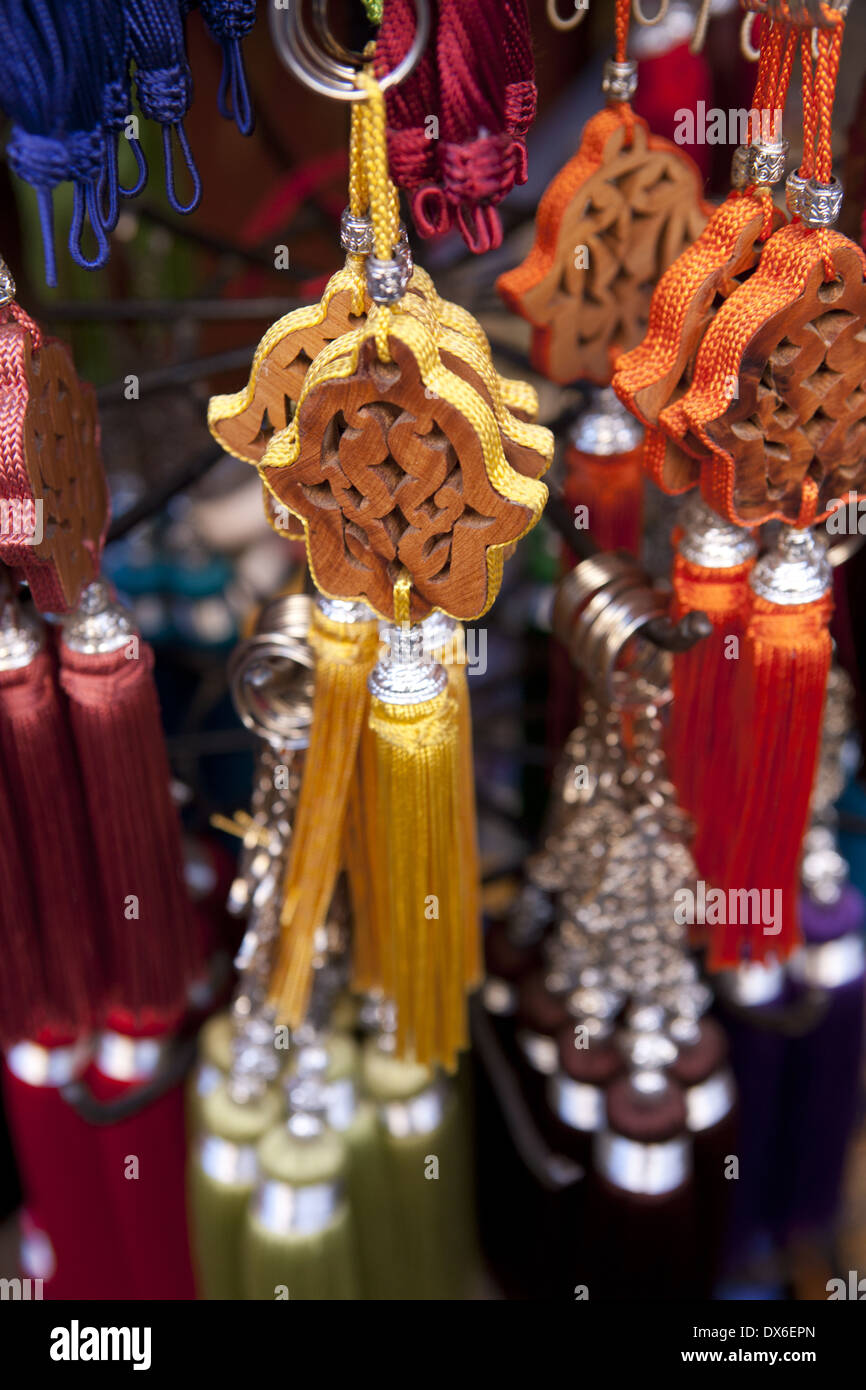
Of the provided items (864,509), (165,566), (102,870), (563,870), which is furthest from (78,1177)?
(864,509)

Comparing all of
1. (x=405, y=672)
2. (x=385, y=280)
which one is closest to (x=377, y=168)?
(x=385, y=280)

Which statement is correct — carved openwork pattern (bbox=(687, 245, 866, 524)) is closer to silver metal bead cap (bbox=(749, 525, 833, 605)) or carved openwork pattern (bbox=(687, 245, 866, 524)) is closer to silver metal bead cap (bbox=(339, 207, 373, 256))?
silver metal bead cap (bbox=(749, 525, 833, 605))

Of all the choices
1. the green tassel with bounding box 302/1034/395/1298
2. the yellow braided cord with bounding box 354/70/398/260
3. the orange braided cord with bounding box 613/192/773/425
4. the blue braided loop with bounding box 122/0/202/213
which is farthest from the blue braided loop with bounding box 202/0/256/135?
the green tassel with bounding box 302/1034/395/1298

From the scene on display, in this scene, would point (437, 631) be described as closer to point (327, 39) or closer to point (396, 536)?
point (396, 536)

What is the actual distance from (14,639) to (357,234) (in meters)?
0.31

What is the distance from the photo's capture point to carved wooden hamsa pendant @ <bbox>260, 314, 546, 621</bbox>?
1.88 ft

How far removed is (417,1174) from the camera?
92cm

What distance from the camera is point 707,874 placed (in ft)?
2.87

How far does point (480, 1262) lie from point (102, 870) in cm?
53

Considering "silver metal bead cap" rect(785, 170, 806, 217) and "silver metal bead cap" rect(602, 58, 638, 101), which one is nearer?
"silver metal bead cap" rect(785, 170, 806, 217)

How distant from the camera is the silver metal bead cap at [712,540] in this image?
0.73 m

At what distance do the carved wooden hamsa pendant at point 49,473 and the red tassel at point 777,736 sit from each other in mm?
382

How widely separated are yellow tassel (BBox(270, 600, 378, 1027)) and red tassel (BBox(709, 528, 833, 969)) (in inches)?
9.0

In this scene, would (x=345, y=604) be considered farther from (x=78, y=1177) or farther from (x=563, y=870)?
(x=78, y=1177)
